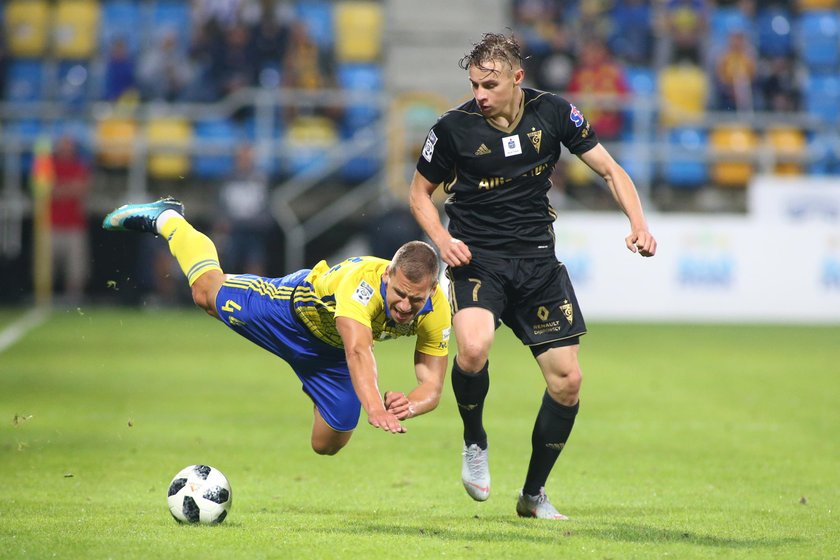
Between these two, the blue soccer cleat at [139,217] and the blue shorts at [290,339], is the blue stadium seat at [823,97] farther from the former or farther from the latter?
the blue shorts at [290,339]

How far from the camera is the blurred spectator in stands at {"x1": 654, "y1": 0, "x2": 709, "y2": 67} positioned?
24.5 m

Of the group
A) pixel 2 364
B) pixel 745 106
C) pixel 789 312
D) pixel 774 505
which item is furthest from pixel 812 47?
pixel 774 505

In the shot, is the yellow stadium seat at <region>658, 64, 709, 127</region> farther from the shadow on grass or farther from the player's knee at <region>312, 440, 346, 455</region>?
the shadow on grass

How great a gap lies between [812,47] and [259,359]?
46.4 feet

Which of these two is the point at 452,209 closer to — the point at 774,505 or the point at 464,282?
the point at 464,282

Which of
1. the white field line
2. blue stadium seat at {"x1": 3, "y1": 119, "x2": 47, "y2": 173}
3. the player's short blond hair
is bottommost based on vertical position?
the white field line

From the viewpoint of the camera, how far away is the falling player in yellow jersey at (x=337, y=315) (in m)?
6.44

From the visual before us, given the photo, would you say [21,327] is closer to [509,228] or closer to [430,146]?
[430,146]

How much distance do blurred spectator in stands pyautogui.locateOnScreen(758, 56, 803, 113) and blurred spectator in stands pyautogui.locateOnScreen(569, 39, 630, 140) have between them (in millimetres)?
2478

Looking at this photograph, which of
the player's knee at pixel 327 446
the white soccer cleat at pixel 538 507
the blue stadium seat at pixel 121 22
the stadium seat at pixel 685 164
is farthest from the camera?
the blue stadium seat at pixel 121 22

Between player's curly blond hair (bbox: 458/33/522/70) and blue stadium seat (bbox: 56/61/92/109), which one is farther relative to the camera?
blue stadium seat (bbox: 56/61/92/109)

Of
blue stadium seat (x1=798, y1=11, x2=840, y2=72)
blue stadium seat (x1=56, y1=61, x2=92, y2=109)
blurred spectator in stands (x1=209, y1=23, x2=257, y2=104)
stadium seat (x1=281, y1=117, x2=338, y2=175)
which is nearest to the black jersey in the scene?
stadium seat (x1=281, y1=117, x2=338, y2=175)

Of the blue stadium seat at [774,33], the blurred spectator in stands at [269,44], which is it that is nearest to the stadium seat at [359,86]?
the blurred spectator in stands at [269,44]

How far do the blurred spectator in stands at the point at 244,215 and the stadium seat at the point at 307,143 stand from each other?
1067 mm
